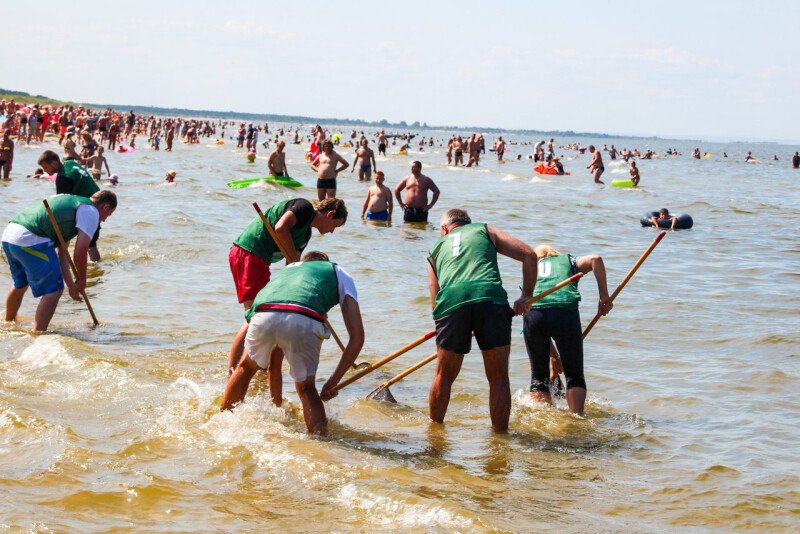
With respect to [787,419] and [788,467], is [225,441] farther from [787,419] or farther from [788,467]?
[787,419]

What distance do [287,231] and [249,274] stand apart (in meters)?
0.62

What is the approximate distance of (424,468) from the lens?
5.41m

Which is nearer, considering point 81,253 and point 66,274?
point 81,253

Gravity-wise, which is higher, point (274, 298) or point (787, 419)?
point (274, 298)

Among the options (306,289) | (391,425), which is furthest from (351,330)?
(391,425)

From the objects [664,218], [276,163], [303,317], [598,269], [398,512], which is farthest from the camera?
[276,163]

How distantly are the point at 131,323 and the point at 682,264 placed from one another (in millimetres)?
10142

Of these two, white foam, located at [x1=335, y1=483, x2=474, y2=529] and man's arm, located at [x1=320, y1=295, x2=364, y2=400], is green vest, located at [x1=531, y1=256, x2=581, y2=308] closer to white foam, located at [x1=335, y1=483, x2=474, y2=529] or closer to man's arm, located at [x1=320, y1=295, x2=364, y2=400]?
man's arm, located at [x1=320, y1=295, x2=364, y2=400]

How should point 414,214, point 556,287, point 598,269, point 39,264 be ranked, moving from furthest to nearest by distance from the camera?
1. point 414,214
2. point 39,264
3. point 598,269
4. point 556,287


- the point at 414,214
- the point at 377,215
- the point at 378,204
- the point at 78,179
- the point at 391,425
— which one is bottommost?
the point at 391,425

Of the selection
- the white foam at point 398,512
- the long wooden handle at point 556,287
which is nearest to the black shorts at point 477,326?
the long wooden handle at point 556,287

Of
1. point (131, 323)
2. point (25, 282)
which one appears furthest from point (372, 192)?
point (25, 282)

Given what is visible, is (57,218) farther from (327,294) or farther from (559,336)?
(559,336)

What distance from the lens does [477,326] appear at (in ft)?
19.4
